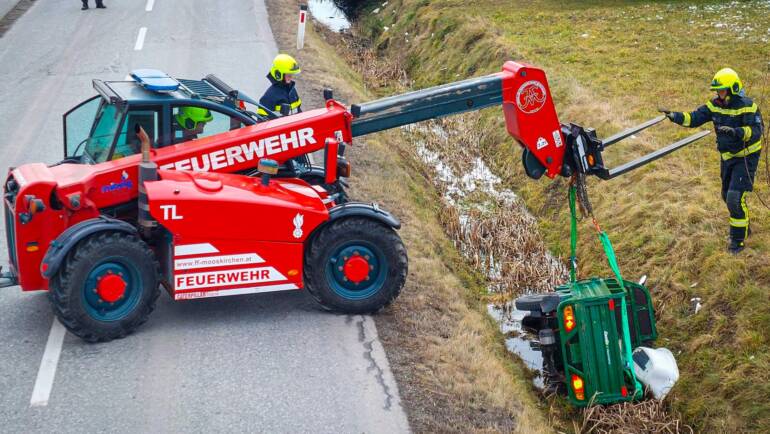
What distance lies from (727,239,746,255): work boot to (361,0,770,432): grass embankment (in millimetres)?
119

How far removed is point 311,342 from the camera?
28.1 ft

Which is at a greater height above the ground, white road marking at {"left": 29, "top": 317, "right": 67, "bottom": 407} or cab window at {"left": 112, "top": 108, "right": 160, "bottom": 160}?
cab window at {"left": 112, "top": 108, "right": 160, "bottom": 160}

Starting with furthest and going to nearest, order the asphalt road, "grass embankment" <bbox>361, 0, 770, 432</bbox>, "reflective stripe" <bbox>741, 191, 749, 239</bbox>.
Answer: "reflective stripe" <bbox>741, 191, 749, 239</bbox> → "grass embankment" <bbox>361, 0, 770, 432</bbox> → the asphalt road

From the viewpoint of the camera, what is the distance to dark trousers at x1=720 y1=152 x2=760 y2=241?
10.5m

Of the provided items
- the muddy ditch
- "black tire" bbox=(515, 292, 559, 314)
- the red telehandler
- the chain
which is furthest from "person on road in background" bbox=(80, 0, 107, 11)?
the chain

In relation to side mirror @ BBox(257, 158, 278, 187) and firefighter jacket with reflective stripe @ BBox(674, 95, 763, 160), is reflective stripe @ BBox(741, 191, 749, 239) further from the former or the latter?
side mirror @ BBox(257, 158, 278, 187)

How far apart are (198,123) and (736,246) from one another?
6.80 m

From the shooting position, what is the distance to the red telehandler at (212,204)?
821 centimetres

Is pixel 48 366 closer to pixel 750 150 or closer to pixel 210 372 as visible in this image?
pixel 210 372

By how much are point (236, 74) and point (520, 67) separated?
10507 mm

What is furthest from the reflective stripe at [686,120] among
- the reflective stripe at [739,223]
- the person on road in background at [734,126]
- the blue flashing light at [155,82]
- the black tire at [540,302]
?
the blue flashing light at [155,82]

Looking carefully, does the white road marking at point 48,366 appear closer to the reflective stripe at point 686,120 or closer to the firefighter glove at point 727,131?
the reflective stripe at point 686,120

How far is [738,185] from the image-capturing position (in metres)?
10.5

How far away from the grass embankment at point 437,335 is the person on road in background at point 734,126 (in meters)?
3.39
